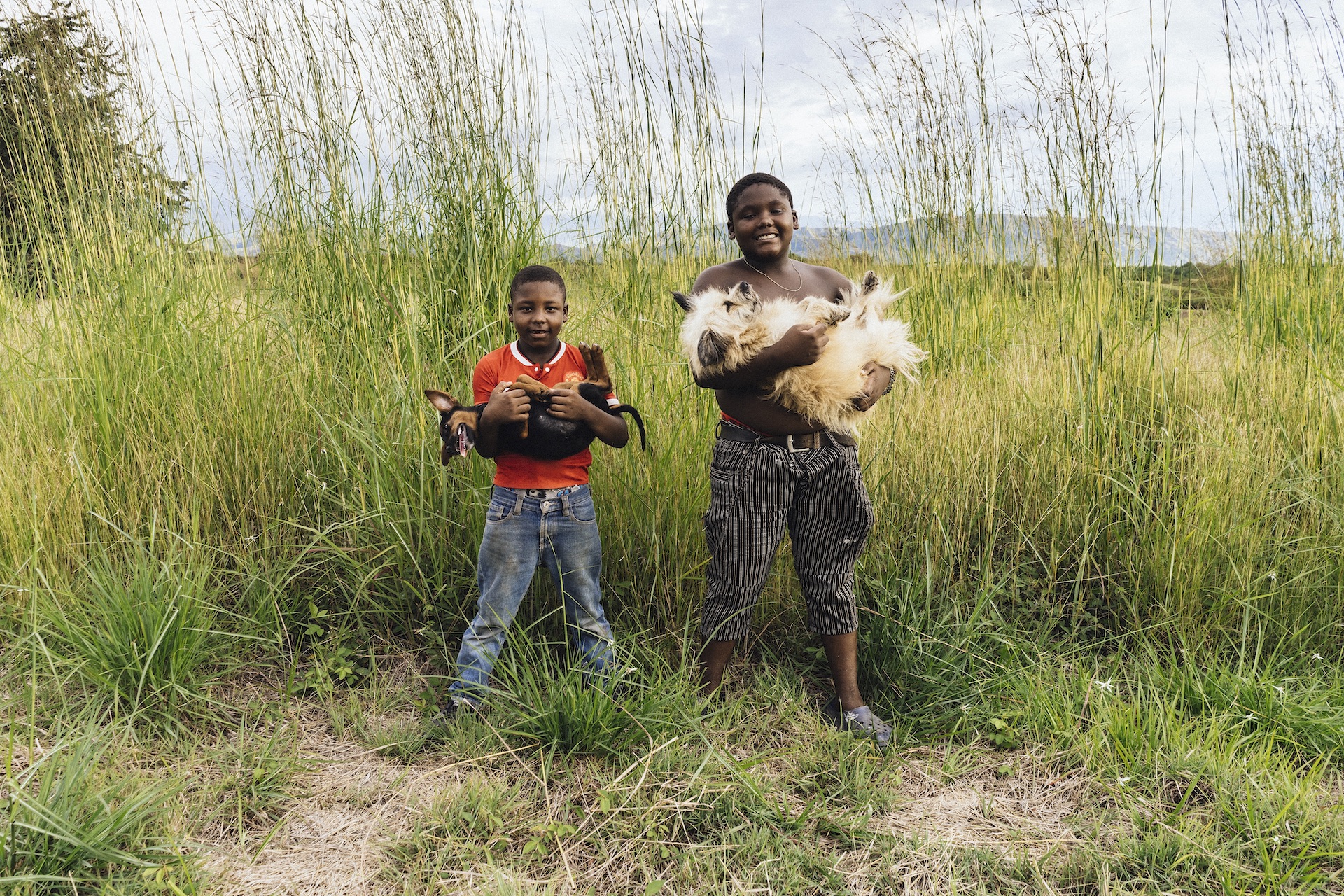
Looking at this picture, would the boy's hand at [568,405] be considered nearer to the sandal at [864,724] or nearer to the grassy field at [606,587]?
the grassy field at [606,587]

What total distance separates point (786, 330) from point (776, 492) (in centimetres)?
45

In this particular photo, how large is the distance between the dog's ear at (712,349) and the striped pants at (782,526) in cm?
28

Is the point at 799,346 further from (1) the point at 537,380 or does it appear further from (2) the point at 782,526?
(1) the point at 537,380

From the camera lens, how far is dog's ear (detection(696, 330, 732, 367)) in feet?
6.06

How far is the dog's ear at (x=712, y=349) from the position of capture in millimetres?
1848

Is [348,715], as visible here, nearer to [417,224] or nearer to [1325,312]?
[417,224]

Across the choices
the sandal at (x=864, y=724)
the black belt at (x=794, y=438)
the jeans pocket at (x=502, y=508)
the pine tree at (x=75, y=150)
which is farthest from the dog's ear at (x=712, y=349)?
the pine tree at (x=75, y=150)

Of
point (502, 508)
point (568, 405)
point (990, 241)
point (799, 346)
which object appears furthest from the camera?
point (990, 241)

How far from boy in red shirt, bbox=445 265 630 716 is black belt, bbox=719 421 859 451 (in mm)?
302

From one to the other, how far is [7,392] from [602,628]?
8.47 feet

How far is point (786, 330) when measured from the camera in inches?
72.3

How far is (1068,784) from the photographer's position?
6.47 ft

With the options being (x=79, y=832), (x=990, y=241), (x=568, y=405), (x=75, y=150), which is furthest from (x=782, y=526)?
(x=75, y=150)

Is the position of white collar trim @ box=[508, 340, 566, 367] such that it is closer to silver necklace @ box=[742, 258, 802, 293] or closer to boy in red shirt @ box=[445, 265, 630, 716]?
boy in red shirt @ box=[445, 265, 630, 716]
